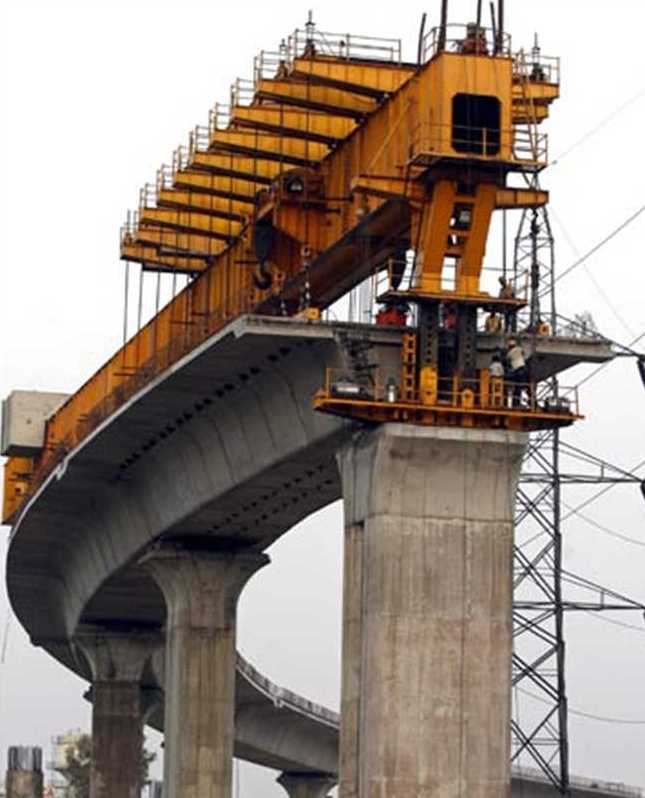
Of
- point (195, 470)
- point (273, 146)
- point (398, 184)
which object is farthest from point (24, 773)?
point (398, 184)

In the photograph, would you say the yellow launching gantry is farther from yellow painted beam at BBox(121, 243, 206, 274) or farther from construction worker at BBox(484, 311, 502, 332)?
yellow painted beam at BBox(121, 243, 206, 274)

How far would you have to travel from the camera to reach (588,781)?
160500 mm

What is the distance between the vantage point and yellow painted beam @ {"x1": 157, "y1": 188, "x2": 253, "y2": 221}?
2842 inches

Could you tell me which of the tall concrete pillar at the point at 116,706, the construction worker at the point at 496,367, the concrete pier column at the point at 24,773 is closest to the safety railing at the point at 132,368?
the construction worker at the point at 496,367

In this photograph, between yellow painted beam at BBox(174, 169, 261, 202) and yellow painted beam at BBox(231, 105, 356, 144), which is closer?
yellow painted beam at BBox(231, 105, 356, 144)

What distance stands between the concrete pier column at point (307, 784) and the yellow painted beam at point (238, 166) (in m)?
86.4

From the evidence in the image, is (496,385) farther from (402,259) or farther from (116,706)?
(116,706)

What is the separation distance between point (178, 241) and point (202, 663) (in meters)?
12.9

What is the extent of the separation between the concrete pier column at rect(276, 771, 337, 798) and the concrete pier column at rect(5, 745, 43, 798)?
14.1 metres

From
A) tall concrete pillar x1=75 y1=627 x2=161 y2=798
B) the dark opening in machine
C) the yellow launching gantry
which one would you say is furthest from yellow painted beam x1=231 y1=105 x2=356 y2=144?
tall concrete pillar x1=75 y1=627 x2=161 y2=798

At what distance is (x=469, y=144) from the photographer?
56594mm

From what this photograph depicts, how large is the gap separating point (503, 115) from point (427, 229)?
2864mm

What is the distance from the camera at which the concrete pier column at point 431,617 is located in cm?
5578

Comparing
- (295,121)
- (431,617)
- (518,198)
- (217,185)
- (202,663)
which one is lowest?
(431,617)
